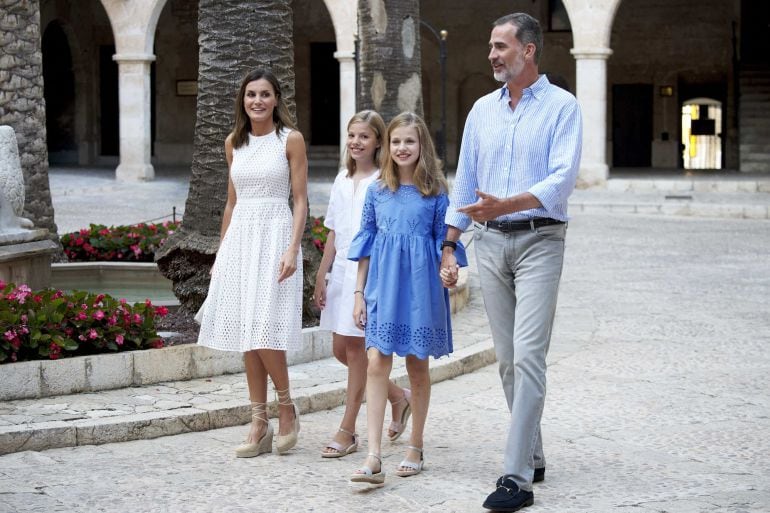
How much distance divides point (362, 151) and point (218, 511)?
5.93 ft

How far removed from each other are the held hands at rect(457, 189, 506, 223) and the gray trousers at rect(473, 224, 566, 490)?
0.22 m

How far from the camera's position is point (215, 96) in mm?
8625

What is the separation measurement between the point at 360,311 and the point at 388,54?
763 centimetres

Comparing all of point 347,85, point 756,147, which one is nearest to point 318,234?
point 347,85

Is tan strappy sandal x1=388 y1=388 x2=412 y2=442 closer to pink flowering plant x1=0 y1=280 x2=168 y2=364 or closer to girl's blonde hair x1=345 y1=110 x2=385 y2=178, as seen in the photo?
girl's blonde hair x1=345 y1=110 x2=385 y2=178

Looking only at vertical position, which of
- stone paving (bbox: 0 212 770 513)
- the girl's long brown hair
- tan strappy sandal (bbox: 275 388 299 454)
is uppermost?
the girl's long brown hair

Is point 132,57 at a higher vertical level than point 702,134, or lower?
higher

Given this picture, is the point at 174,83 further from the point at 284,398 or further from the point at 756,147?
the point at 284,398

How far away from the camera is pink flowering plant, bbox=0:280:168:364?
6.69 meters

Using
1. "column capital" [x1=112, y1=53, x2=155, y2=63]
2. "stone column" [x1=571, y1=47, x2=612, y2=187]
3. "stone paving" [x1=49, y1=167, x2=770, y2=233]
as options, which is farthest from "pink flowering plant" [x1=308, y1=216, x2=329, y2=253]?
"column capital" [x1=112, y1=53, x2=155, y2=63]

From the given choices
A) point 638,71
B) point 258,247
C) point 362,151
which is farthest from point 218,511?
point 638,71

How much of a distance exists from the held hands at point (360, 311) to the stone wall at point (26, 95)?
21.4 ft

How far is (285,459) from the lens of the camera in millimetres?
5816

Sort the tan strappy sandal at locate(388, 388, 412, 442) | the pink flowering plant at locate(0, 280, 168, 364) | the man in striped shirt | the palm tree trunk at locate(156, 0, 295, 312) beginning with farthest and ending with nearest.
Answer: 1. the palm tree trunk at locate(156, 0, 295, 312)
2. the pink flowering plant at locate(0, 280, 168, 364)
3. the tan strappy sandal at locate(388, 388, 412, 442)
4. the man in striped shirt
